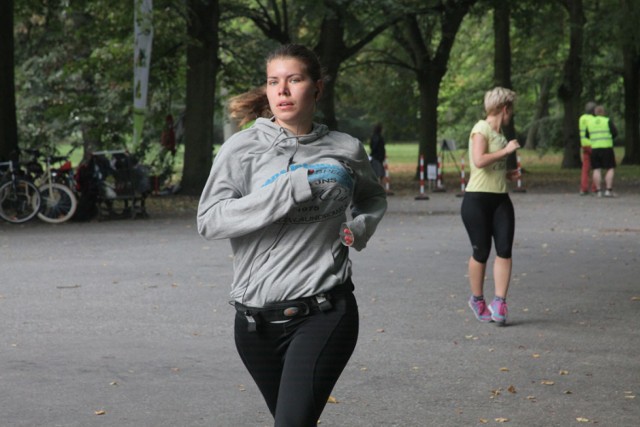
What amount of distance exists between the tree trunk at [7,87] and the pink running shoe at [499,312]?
14.5m

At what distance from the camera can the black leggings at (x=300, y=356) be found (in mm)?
3914

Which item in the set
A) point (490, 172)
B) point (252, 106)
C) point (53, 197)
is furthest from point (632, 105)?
point (252, 106)

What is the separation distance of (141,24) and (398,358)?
15283 millimetres

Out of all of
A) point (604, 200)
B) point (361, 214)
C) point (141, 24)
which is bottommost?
point (604, 200)

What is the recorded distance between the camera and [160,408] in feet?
21.5

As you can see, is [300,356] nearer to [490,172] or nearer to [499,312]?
[499,312]

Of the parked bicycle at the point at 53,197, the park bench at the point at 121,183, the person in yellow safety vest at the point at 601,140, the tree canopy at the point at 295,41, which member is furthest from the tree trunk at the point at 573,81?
the parked bicycle at the point at 53,197

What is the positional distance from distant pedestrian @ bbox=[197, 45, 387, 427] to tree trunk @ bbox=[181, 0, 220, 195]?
22.9 metres

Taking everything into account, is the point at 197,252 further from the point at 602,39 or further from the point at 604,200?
the point at 602,39

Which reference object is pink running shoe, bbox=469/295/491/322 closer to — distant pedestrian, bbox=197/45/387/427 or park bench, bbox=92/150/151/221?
distant pedestrian, bbox=197/45/387/427

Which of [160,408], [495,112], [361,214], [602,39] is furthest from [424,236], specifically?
[602,39]

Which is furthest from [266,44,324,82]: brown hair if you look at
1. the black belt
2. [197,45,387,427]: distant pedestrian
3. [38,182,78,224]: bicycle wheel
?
[38,182,78,224]: bicycle wheel

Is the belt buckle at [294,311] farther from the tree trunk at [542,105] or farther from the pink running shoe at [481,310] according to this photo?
the tree trunk at [542,105]

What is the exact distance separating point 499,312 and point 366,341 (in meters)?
1.31
